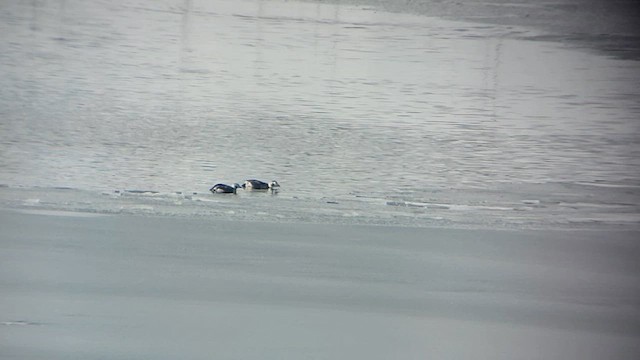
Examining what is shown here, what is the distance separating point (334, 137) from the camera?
15.6 feet

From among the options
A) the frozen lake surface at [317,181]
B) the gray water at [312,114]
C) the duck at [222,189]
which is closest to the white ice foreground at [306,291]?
the frozen lake surface at [317,181]

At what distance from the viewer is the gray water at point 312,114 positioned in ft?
12.7

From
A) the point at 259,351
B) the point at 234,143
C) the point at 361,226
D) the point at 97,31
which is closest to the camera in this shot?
the point at 259,351

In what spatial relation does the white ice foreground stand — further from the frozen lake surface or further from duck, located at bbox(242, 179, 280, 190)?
duck, located at bbox(242, 179, 280, 190)

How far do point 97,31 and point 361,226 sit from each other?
3616mm

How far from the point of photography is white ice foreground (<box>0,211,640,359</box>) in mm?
2342

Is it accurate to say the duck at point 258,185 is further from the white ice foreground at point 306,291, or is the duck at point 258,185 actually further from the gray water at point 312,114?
the white ice foreground at point 306,291

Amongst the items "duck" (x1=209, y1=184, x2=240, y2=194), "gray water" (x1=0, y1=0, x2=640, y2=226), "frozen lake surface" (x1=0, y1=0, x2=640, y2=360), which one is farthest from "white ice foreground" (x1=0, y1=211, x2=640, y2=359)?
"duck" (x1=209, y1=184, x2=240, y2=194)

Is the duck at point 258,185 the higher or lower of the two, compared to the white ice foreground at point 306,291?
higher

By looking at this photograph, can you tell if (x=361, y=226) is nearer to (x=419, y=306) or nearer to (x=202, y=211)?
(x=202, y=211)

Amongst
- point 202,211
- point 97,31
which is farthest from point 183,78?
point 202,211

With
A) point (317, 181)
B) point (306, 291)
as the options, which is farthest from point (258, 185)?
point (306, 291)

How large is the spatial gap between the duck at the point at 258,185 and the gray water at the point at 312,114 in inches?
2.0

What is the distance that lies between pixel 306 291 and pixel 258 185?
3.96 feet
